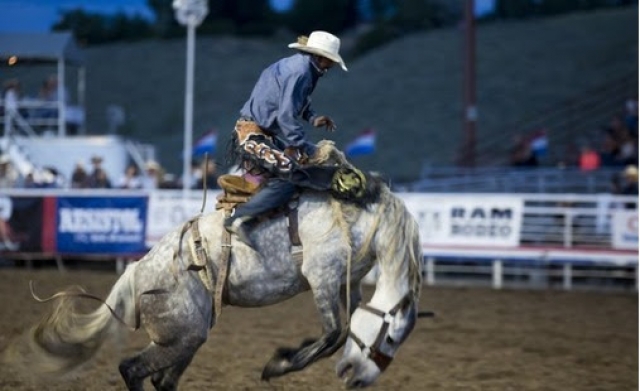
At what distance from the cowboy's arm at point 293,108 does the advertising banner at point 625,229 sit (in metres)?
9.81

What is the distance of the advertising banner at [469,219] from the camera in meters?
16.2

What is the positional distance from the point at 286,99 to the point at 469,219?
10.0 meters

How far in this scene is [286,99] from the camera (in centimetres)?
654

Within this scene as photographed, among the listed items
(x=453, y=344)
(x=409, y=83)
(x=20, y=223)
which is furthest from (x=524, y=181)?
(x=409, y=83)

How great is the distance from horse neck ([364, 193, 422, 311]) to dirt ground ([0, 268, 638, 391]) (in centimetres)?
158

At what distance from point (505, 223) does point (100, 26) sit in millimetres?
34724

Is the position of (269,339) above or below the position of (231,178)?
below

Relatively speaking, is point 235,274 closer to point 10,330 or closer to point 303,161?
point 303,161

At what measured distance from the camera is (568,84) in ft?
112

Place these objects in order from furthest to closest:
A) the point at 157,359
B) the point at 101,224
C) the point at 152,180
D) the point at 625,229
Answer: the point at 152,180, the point at 101,224, the point at 625,229, the point at 157,359

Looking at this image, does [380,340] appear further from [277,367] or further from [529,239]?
[529,239]

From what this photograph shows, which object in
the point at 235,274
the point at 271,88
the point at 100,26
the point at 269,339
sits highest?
the point at 100,26

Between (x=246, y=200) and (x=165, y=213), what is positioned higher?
(x=246, y=200)

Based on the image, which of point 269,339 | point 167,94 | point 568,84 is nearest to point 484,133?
point 568,84
